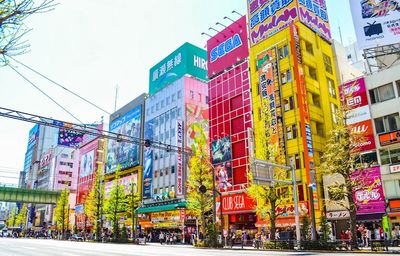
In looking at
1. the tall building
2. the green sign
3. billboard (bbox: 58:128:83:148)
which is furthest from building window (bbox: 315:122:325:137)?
billboard (bbox: 58:128:83:148)

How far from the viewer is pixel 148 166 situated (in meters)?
58.5

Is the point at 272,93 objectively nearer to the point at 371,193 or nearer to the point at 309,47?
the point at 309,47

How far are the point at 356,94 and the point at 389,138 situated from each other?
5.95 meters

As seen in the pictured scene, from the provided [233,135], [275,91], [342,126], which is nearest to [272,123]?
[275,91]

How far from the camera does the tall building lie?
49.2m

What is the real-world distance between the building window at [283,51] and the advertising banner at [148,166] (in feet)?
93.8

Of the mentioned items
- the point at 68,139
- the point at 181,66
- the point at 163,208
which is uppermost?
the point at 68,139

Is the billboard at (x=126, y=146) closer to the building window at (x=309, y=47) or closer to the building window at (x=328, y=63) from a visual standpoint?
the building window at (x=309, y=47)

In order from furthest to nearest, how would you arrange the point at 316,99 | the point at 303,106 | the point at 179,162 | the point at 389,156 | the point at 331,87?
1. the point at 179,162
2. the point at 331,87
3. the point at 316,99
4. the point at 303,106
5. the point at 389,156

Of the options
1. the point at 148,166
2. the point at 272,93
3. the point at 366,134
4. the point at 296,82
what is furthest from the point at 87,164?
the point at 366,134

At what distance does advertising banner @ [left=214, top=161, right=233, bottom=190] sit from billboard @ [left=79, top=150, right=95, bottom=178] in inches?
1817

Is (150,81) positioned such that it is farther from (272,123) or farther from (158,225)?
(272,123)

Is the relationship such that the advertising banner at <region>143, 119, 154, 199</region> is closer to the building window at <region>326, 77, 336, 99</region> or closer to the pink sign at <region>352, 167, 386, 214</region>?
the building window at <region>326, 77, 336, 99</region>

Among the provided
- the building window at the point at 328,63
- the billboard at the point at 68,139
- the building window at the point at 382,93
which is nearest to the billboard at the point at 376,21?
the building window at the point at 382,93
